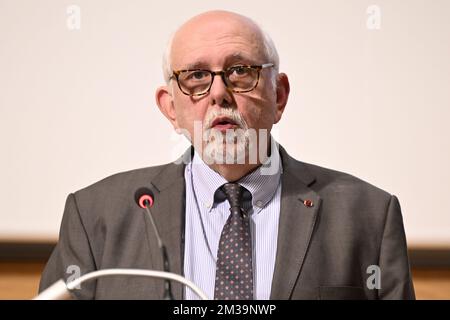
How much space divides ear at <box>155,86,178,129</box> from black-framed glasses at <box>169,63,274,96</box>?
0.13 metres

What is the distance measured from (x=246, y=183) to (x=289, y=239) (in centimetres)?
23

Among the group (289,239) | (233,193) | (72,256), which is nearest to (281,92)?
(233,193)

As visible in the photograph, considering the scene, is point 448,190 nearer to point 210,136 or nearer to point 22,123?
point 210,136

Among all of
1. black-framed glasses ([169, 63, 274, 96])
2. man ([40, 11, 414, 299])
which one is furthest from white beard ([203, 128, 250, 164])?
black-framed glasses ([169, 63, 274, 96])

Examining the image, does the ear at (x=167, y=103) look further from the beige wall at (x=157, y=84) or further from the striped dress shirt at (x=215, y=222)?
the beige wall at (x=157, y=84)

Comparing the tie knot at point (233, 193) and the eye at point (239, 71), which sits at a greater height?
the eye at point (239, 71)

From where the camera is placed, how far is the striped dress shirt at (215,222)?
1.79 metres

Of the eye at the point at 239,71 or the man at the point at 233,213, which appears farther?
the eye at the point at 239,71

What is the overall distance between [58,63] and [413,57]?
1274mm

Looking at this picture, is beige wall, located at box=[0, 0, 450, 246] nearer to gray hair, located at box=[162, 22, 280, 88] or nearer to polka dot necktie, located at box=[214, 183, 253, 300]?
gray hair, located at box=[162, 22, 280, 88]

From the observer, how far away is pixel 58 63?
2.33m

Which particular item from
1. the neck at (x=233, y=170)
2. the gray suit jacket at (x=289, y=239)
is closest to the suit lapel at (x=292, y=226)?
the gray suit jacket at (x=289, y=239)

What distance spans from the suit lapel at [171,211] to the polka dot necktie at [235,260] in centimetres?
11

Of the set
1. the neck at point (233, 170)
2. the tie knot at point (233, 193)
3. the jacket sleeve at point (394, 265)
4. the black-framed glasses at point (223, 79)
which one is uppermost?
the black-framed glasses at point (223, 79)
